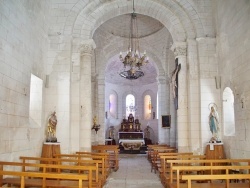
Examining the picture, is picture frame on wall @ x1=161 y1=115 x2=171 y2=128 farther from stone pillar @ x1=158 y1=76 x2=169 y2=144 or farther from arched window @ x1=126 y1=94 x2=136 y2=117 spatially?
arched window @ x1=126 y1=94 x2=136 y2=117

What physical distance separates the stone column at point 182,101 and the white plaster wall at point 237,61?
135cm

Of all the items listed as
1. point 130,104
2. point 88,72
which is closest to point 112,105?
point 130,104

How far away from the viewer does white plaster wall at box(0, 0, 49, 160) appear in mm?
6777

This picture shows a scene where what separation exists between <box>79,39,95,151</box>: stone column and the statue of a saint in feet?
3.67

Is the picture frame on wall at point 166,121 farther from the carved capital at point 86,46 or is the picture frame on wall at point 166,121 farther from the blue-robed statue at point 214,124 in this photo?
the carved capital at point 86,46

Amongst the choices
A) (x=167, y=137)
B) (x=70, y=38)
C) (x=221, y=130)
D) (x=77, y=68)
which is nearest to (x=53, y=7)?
(x=70, y=38)

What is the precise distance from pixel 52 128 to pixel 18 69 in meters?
2.70

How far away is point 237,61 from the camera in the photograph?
8391 mm

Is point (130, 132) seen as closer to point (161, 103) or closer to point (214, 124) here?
point (161, 103)

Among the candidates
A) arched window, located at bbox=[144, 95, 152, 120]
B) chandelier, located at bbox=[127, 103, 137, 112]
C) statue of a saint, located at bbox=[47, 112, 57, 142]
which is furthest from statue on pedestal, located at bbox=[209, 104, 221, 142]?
chandelier, located at bbox=[127, 103, 137, 112]

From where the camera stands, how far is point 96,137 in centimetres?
1641

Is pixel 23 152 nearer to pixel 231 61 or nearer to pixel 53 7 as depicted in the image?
pixel 53 7

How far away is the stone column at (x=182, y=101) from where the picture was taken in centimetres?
1045

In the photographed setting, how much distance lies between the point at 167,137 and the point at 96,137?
4.03 metres
